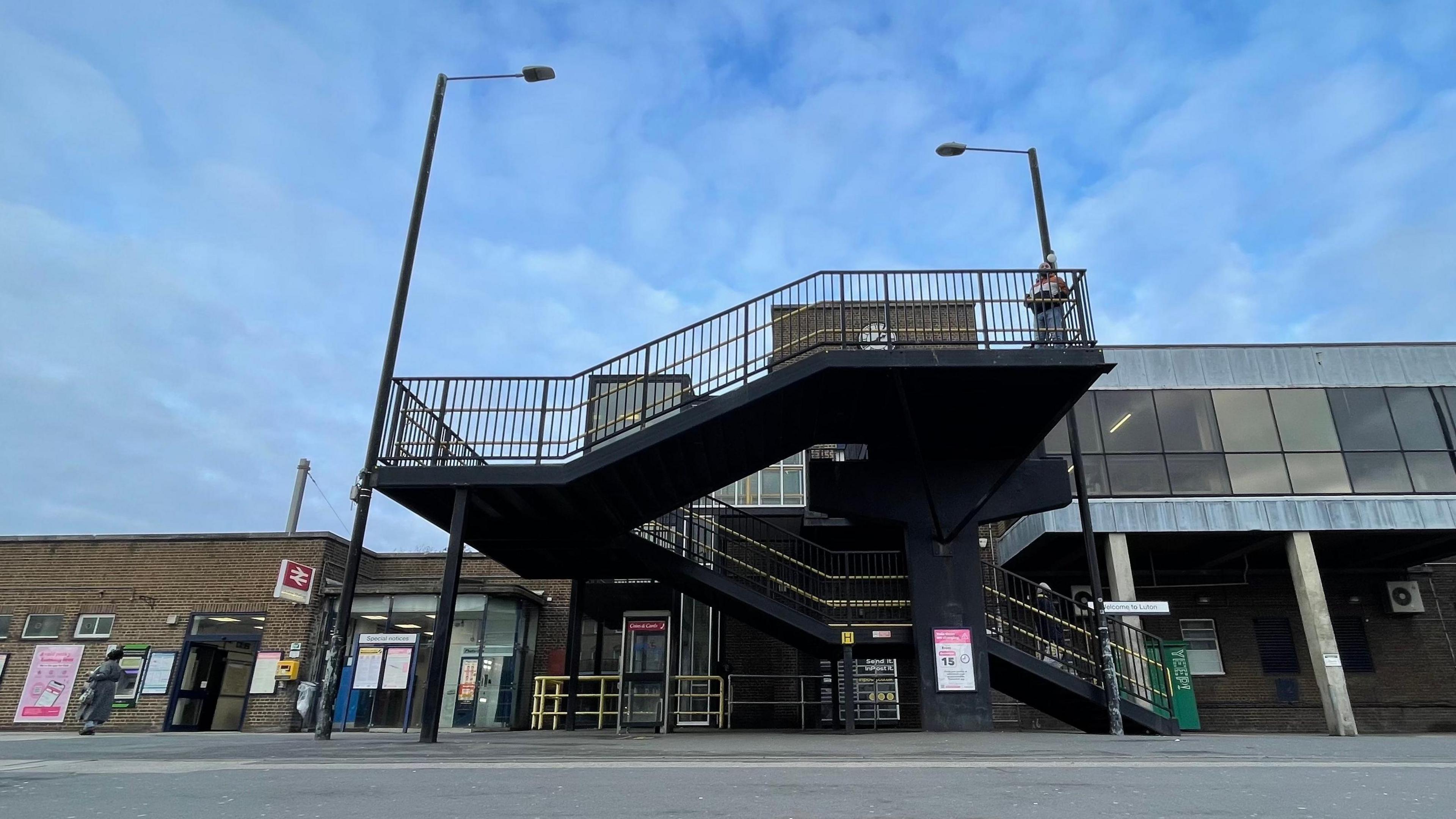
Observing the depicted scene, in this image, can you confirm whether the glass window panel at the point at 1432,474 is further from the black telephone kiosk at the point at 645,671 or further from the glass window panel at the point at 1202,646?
the black telephone kiosk at the point at 645,671

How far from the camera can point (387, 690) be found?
60.6ft

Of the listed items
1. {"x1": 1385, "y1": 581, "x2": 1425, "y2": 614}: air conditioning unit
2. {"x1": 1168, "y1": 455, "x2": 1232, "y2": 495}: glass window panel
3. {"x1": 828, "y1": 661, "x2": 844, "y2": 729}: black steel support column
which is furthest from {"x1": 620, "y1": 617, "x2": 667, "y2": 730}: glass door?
{"x1": 1385, "y1": 581, "x2": 1425, "y2": 614}: air conditioning unit

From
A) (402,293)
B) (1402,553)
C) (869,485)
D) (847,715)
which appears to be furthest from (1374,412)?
(402,293)

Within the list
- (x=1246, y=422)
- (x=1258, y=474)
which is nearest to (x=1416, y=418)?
(x=1246, y=422)

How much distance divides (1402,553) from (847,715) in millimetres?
15739

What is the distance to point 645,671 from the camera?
14234 millimetres

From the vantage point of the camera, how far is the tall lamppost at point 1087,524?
448 inches

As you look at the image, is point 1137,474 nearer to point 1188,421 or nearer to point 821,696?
point 1188,421

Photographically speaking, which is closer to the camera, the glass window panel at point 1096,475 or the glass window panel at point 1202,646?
the glass window panel at point 1096,475

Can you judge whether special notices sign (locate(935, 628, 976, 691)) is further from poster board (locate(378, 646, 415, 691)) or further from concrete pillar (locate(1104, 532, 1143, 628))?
poster board (locate(378, 646, 415, 691))

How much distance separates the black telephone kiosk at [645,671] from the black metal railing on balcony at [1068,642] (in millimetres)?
5823

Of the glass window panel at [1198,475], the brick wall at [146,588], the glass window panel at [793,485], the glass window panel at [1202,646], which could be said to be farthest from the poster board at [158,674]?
the glass window panel at [1202,646]

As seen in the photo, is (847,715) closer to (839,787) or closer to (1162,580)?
(839,787)

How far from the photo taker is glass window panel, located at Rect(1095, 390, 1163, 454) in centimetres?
1800
